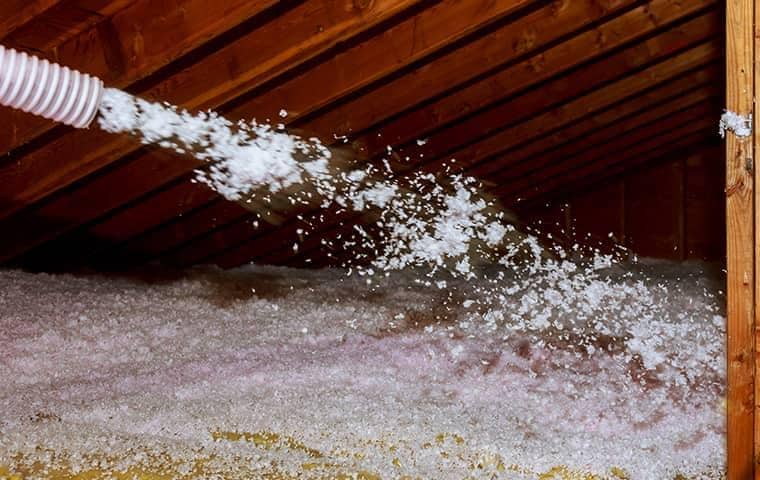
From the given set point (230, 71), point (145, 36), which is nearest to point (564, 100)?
point (230, 71)

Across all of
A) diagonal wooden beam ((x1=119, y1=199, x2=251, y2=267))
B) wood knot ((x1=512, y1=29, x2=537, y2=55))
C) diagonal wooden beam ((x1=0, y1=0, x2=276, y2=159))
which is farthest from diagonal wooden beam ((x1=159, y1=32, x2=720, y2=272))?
diagonal wooden beam ((x1=0, y1=0, x2=276, y2=159))

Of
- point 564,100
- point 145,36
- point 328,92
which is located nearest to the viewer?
point 145,36

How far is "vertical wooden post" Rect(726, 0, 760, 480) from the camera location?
138 cm

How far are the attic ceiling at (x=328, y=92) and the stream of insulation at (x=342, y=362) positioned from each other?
0.46 ft

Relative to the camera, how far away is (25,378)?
210 centimetres

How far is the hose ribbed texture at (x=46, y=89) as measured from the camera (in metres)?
1.29

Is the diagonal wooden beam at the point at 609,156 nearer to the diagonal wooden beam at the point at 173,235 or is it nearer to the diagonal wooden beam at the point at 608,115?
the diagonal wooden beam at the point at 608,115

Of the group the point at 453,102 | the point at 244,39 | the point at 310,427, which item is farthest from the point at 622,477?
the point at 453,102

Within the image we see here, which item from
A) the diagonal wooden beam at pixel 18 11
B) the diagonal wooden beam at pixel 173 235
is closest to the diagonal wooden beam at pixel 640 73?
the diagonal wooden beam at pixel 173 235

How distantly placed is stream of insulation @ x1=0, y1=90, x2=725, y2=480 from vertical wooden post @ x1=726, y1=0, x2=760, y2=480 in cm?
18

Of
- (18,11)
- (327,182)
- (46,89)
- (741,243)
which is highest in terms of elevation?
(327,182)

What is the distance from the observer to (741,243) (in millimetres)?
1406

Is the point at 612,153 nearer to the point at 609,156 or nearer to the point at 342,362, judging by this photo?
the point at 609,156

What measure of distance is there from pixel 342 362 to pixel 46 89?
1.23 m
